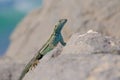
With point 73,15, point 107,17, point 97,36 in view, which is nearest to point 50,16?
point 73,15

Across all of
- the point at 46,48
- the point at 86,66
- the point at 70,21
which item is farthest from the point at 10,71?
the point at 70,21

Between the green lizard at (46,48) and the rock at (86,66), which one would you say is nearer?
the rock at (86,66)

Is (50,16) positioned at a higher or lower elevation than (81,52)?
lower

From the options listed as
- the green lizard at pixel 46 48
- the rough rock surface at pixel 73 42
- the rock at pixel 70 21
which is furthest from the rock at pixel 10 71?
the rock at pixel 70 21

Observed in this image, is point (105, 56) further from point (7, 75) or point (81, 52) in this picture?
point (7, 75)

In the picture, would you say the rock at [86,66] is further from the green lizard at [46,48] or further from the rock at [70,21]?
the rock at [70,21]

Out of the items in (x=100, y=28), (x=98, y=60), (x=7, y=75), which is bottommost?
(x=100, y=28)

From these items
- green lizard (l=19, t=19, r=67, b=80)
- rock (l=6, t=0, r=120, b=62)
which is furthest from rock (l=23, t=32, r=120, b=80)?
rock (l=6, t=0, r=120, b=62)

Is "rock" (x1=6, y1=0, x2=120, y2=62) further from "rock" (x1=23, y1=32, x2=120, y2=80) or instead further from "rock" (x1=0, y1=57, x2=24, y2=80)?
"rock" (x1=23, y1=32, x2=120, y2=80)

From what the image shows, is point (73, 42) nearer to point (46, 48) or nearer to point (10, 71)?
point (46, 48)
